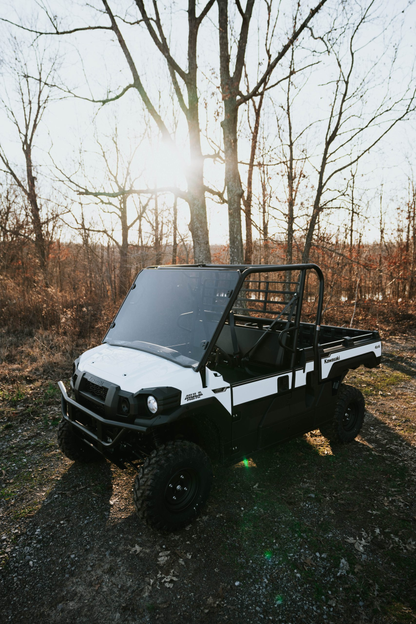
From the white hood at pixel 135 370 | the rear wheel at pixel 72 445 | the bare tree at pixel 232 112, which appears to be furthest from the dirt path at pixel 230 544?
the bare tree at pixel 232 112

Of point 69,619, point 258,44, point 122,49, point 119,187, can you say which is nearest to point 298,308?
point 69,619

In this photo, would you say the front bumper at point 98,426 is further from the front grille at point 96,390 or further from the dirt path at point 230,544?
the dirt path at point 230,544

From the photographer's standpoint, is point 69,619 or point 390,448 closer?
point 69,619

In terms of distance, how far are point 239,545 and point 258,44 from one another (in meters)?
14.5

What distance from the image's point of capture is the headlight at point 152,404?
8.55 ft

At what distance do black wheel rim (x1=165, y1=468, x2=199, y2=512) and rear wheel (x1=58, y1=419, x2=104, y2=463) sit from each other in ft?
3.53

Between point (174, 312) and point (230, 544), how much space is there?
1900 mm

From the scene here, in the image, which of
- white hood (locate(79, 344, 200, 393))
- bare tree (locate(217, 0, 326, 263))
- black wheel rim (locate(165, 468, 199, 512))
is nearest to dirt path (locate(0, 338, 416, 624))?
black wheel rim (locate(165, 468, 199, 512))

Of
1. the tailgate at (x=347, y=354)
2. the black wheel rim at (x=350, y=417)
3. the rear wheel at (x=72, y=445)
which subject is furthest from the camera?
the black wheel rim at (x=350, y=417)

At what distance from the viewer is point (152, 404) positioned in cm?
Answer: 262

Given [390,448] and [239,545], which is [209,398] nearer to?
[239,545]

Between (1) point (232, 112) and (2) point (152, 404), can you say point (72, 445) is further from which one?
(1) point (232, 112)

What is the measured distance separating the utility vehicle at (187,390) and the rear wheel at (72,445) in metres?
0.01

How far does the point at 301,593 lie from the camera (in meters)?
2.36
